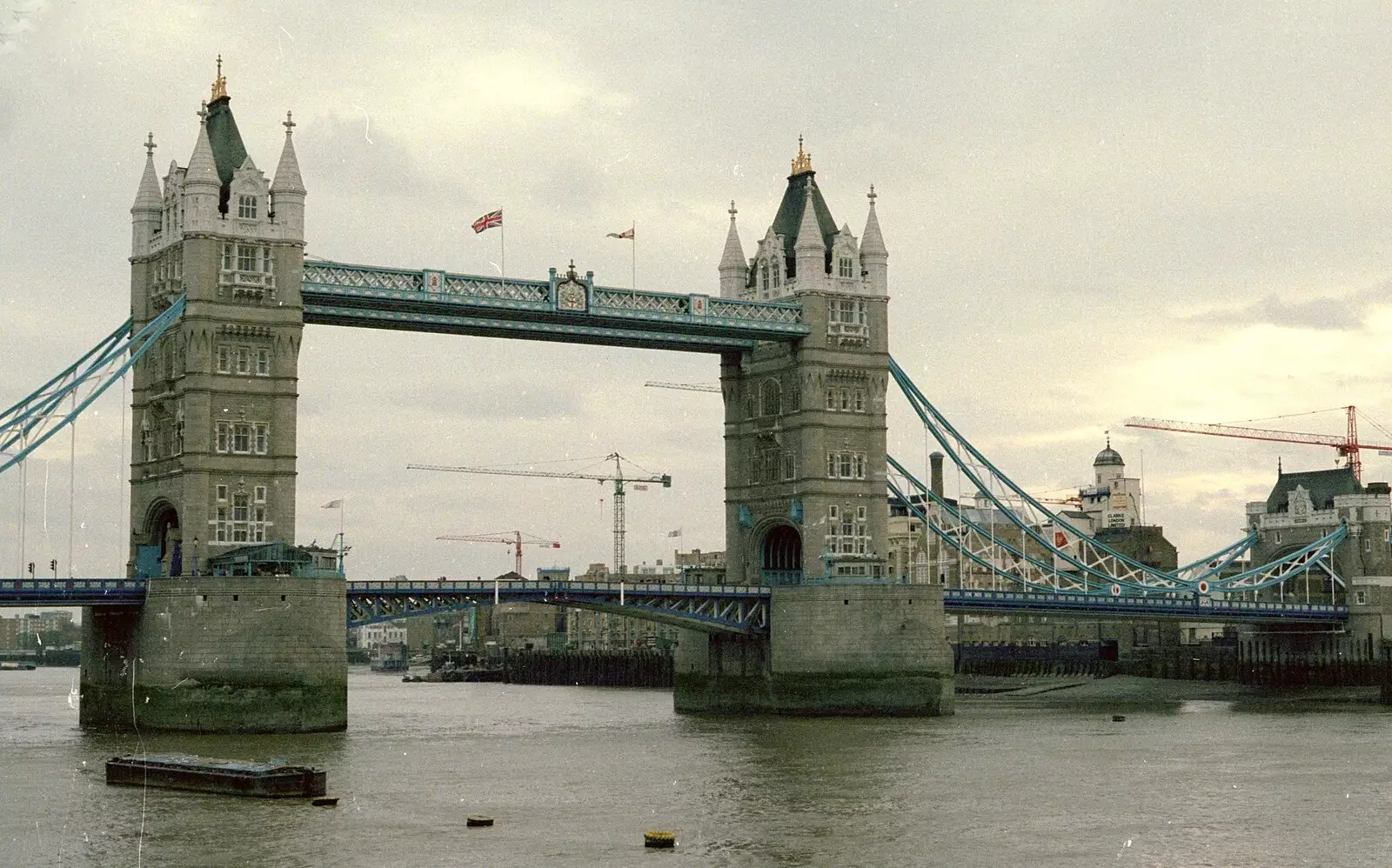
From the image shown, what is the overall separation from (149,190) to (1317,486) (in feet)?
279

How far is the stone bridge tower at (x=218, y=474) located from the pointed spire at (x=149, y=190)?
12cm

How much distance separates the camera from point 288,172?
288 ft

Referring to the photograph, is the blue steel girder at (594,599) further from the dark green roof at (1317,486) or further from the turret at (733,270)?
the dark green roof at (1317,486)

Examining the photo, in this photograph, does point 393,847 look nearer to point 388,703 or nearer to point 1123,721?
point 1123,721

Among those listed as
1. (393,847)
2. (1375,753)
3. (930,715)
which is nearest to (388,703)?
(930,715)

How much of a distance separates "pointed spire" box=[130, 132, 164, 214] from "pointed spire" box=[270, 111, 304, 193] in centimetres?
618

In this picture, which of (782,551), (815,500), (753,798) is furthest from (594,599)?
(753,798)

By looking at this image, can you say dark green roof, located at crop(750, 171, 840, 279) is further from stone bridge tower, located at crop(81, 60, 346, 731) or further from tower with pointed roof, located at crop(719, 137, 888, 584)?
Result: stone bridge tower, located at crop(81, 60, 346, 731)

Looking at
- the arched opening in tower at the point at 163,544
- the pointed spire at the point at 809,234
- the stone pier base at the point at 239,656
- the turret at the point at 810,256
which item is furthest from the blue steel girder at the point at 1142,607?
the arched opening in tower at the point at 163,544

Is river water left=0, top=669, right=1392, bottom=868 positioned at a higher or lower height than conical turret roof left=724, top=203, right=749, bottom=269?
lower

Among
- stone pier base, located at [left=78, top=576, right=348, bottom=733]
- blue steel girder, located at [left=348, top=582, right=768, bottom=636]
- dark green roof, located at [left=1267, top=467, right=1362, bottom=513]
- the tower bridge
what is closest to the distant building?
dark green roof, located at [left=1267, top=467, right=1362, bottom=513]

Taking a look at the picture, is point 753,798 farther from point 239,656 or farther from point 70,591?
point 70,591

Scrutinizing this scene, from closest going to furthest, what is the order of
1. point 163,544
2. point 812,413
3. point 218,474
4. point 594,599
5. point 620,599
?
point 218,474, point 163,544, point 594,599, point 620,599, point 812,413

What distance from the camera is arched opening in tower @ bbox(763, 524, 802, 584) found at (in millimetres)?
105188
